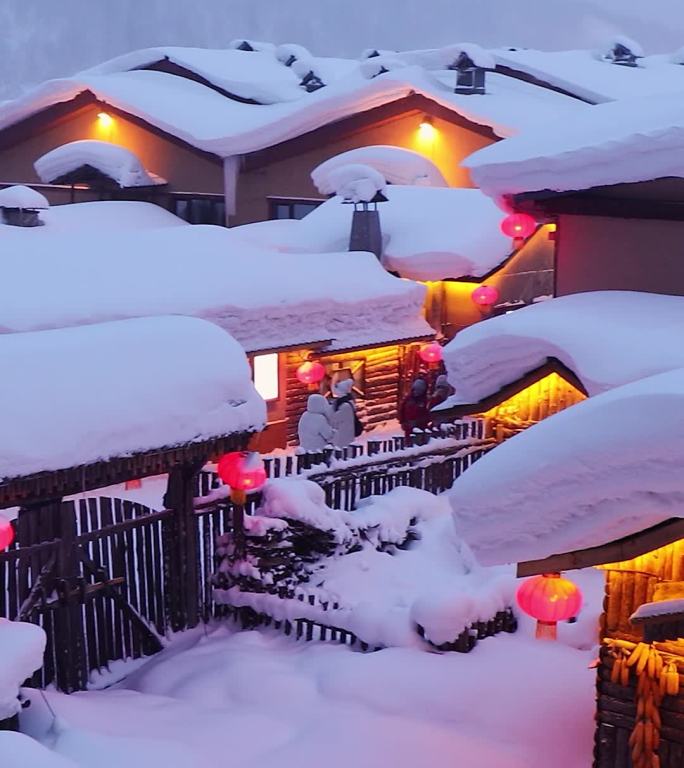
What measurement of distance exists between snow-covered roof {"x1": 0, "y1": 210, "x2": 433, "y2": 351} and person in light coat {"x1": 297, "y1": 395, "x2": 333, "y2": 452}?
5.74 ft

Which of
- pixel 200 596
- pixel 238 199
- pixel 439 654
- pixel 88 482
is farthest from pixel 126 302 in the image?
pixel 238 199

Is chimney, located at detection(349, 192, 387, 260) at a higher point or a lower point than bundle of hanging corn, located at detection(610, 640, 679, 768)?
higher

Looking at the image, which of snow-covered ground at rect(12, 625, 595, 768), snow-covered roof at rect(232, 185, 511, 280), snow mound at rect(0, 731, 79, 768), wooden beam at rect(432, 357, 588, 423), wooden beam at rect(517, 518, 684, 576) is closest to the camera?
wooden beam at rect(517, 518, 684, 576)

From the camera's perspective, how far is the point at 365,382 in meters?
17.7

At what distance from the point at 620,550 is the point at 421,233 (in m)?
14.8

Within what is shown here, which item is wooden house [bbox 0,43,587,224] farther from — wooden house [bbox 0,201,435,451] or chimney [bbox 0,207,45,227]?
chimney [bbox 0,207,45,227]

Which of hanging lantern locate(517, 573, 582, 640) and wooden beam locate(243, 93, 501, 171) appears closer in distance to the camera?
hanging lantern locate(517, 573, 582, 640)

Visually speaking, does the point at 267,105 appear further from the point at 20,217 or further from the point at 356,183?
the point at 20,217

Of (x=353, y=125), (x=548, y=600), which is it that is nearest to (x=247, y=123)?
(x=353, y=125)

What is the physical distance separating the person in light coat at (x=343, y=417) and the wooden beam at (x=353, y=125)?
13.0 m

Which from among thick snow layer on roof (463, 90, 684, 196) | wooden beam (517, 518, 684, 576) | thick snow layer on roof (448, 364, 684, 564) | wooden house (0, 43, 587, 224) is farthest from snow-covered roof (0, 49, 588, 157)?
thick snow layer on roof (448, 364, 684, 564)

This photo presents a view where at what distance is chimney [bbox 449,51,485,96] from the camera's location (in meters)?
25.8

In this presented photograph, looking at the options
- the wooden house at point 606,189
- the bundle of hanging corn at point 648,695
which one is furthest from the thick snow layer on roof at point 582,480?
the wooden house at point 606,189

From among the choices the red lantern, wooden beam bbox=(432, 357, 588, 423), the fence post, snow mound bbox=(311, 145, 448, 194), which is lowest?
the fence post
